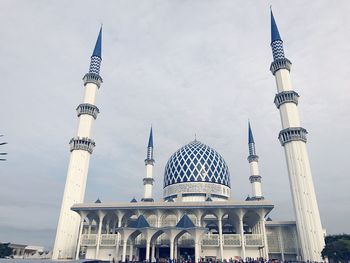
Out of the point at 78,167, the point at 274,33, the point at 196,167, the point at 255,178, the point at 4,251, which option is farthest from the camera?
the point at 255,178

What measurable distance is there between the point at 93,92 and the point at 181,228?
23090 mm

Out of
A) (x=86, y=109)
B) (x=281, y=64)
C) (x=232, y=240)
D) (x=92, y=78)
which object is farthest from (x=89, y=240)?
(x=281, y=64)

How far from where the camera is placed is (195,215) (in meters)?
29.3

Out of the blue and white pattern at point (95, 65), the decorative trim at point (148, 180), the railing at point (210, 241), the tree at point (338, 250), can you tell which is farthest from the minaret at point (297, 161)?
the blue and white pattern at point (95, 65)

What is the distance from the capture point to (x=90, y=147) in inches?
1443

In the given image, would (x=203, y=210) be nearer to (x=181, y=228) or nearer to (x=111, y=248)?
(x=181, y=228)

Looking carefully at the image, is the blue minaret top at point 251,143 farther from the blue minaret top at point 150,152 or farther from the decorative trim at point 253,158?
the blue minaret top at point 150,152

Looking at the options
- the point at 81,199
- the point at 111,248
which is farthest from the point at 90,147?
the point at 111,248

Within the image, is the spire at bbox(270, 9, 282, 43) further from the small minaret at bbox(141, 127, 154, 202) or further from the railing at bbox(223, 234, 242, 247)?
the small minaret at bbox(141, 127, 154, 202)

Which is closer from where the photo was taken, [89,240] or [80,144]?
[89,240]

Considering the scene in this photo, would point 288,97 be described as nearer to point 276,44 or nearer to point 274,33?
point 276,44

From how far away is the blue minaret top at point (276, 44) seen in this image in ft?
119

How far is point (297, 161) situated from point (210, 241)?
12629mm

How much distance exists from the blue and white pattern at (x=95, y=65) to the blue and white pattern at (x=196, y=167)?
17.8 metres
